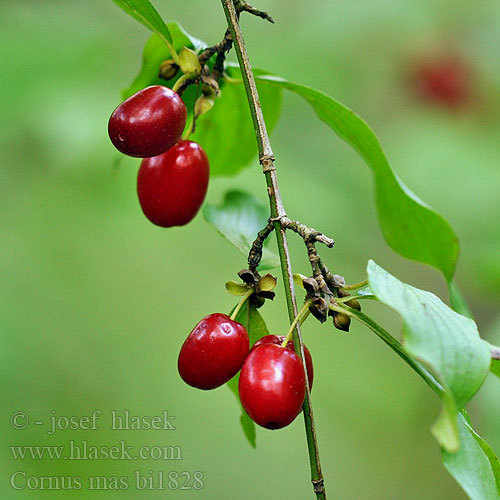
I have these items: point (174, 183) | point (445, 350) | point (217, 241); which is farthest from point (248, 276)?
point (217, 241)

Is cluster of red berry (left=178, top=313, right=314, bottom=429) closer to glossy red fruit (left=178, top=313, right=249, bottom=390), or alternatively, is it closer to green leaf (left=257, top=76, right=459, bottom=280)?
glossy red fruit (left=178, top=313, right=249, bottom=390)

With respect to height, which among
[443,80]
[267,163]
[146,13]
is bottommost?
[267,163]

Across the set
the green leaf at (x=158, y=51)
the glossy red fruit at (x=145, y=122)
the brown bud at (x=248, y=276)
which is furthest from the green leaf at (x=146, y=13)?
the brown bud at (x=248, y=276)

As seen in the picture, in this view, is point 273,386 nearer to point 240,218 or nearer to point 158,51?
point 240,218

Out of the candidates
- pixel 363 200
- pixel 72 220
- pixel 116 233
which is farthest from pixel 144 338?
pixel 363 200

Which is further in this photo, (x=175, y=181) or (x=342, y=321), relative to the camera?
(x=175, y=181)

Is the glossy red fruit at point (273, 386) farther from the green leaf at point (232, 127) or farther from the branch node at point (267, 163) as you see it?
the green leaf at point (232, 127)
